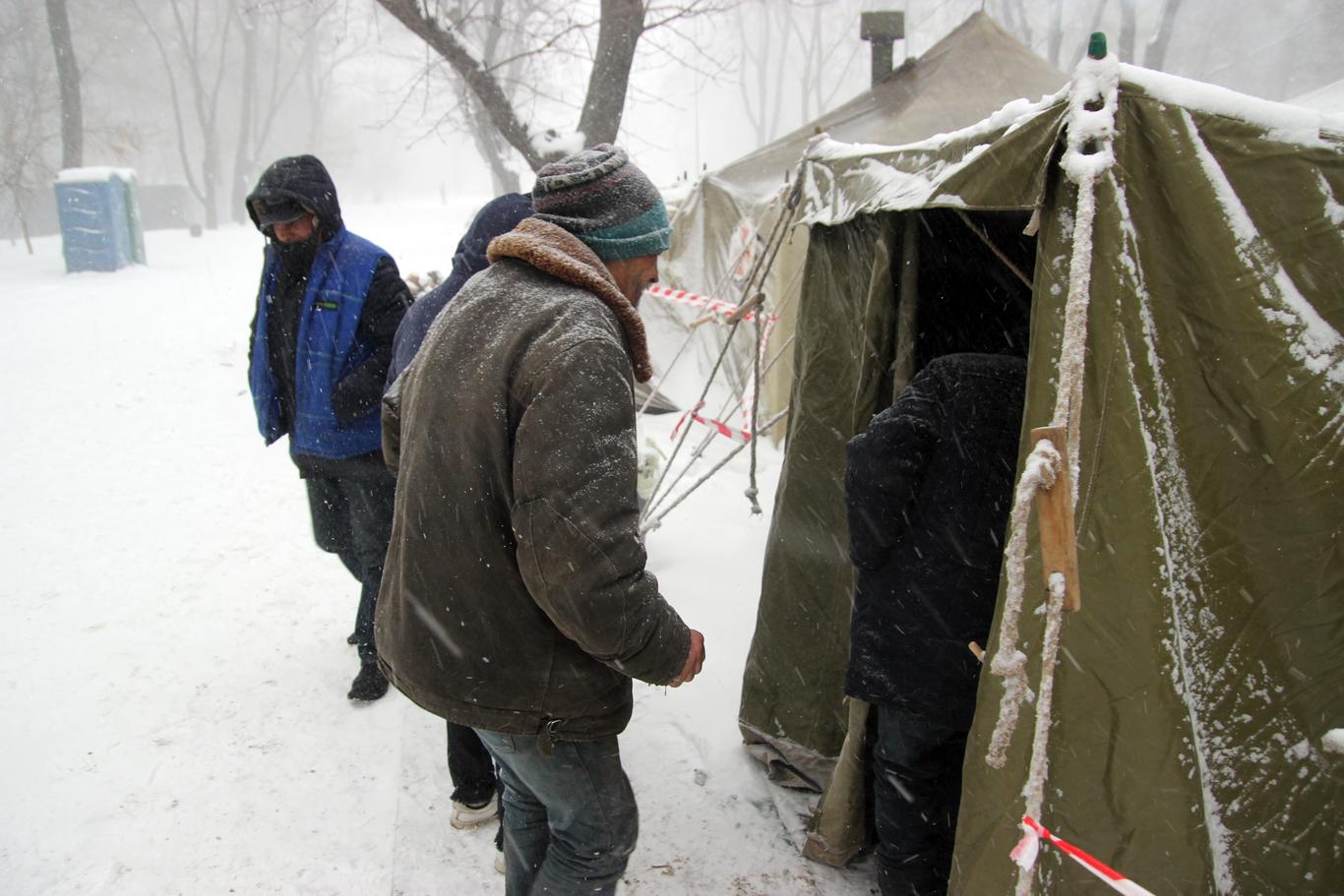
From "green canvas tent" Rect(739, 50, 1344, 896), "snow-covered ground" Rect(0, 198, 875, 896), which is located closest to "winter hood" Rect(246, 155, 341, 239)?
"snow-covered ground" Rect(0, 198, 875, 896)

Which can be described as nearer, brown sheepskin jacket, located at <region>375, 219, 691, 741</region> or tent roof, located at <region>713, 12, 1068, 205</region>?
brown sheepskin jacket, located at <region>375, 219, 691, 741</region>

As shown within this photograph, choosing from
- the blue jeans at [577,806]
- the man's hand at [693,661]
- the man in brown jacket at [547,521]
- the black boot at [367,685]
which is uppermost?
the man in brown jacket at [547,521]

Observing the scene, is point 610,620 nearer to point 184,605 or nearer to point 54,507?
point 184,605

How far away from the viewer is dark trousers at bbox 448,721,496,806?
276cm

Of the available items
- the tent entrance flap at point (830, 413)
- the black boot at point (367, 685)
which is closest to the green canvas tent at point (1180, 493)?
the tent entrance flap at point (830, 413)

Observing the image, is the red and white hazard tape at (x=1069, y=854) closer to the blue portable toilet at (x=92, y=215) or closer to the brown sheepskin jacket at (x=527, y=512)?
the brown sheepskin jacket at (x=527, y=512)

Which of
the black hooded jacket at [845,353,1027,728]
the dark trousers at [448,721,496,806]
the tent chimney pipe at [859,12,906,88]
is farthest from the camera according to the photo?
the tent chimney pipe at [859,12,906,88]

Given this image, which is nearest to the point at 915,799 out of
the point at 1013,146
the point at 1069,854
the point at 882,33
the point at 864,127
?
the point at 1069,854

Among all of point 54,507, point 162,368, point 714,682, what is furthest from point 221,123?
point 714,682

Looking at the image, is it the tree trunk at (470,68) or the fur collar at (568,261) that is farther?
the tree trunk at (470,68)

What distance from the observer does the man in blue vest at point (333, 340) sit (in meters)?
3.08

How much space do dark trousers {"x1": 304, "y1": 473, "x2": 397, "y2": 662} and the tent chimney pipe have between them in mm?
5672

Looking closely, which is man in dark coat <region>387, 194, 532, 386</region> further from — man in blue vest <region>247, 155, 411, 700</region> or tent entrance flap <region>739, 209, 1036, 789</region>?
tent entrance flap <region>739, 209, 1036, 789</region>

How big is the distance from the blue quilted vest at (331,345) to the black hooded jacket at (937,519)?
198 centimetres
